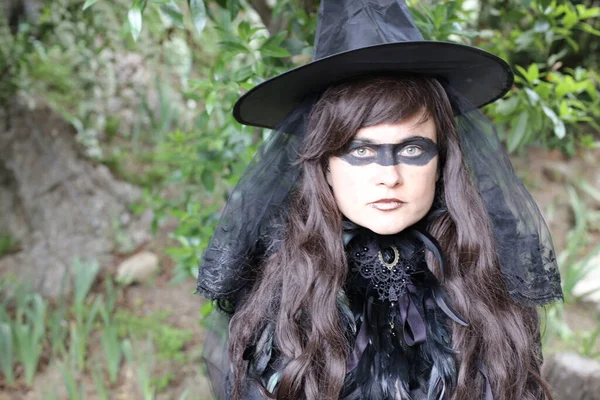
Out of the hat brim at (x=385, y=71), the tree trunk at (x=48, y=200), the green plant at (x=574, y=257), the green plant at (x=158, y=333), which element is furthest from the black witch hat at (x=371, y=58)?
the tree trunk at (x=48, y=200)

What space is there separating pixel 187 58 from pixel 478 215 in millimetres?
2916

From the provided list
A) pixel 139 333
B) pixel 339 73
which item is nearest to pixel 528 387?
pixel 339 73

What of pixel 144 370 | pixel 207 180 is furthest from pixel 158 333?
pixel 207 180

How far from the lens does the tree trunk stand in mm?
3064

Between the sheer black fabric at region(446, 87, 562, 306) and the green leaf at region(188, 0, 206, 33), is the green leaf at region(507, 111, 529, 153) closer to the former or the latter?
the sheer black fabric at region(446, 87, 562, 306)

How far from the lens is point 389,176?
1102mm

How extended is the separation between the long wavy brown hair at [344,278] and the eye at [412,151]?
67mm

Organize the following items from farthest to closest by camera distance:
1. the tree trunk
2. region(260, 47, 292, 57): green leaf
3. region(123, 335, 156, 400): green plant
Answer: the tree trunk, region(123, 335, 156, 400): green plant, region(260, 47, 292, 57): green leaf

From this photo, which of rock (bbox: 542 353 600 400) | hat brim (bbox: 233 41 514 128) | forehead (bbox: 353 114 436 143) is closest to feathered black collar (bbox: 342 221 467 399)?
forehead (bbox: 353 114 436 143)

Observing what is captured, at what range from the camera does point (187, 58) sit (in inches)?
147

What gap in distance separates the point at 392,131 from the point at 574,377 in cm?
133

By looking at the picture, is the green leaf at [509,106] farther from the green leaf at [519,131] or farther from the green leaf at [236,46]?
the green leaf at [236,46]

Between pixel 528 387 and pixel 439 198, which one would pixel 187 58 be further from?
pixel 528 387

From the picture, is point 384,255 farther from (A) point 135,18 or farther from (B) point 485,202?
(A) point 135,18
